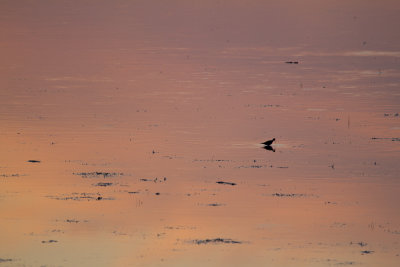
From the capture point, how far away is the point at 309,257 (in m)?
12.3

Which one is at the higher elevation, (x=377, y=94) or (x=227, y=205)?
(x=377, y=94)

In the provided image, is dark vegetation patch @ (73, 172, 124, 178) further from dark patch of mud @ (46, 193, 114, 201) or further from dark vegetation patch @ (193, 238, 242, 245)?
dark vegetation patch @ (193, 238, 242, 245)

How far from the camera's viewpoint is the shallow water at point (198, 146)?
12.9 meters

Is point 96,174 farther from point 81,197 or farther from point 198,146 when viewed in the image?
point 198,146

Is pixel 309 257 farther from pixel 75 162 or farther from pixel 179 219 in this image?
pixel 75 162

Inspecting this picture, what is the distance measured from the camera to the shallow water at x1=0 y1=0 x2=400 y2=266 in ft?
42.4

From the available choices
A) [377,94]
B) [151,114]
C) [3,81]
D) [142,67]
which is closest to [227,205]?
[151,114]

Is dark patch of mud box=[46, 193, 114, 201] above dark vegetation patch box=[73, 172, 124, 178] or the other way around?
the other way around

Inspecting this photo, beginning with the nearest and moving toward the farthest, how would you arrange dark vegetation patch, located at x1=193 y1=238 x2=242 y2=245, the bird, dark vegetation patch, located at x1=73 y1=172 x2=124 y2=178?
dark vegetation patch, located at x1=193 y1=238 x2=242 y2=245 → dark vegetation patch, located at x1=73 y1=172 x2=124 y2=178 → the bird

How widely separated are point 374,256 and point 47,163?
6614 mm

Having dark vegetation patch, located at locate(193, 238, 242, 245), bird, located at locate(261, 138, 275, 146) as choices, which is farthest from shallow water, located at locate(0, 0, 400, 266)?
bird, located at locate(261, 138, 275, 146)

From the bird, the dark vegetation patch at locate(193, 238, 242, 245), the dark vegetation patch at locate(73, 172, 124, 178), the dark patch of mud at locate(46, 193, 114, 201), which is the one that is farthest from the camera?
the bird

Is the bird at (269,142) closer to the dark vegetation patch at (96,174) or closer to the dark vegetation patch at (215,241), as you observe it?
the dark vegetation patch at (96,174)

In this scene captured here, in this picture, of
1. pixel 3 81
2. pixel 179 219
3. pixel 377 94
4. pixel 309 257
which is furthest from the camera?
pixel 3 81
